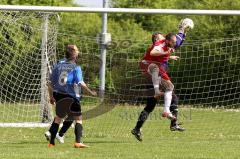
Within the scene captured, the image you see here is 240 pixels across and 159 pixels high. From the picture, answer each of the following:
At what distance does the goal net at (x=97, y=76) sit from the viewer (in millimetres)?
15766

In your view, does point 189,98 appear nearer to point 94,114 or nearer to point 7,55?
point 94,114

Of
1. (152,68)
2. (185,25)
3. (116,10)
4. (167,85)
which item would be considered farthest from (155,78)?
(116,10)

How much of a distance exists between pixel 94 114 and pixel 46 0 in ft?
55.7

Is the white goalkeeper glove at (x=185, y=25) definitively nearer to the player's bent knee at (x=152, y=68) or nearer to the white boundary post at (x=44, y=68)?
the player's bent knee at (x=152, y=68)

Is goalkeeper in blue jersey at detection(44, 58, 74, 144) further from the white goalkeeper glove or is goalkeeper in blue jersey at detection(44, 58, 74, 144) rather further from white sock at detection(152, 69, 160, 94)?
the white goalkeeper glove

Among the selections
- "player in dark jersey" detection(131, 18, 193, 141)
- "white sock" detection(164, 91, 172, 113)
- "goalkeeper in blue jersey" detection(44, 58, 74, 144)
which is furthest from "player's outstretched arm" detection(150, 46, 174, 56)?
"goalkeeper in blue jersey" detection(44, 58, 74, 144)

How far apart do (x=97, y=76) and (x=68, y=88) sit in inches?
183

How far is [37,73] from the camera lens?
1595 cm

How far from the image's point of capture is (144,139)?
13.7 meters

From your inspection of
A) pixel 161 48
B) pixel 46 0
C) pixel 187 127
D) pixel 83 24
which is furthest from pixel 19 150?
pixel 46 0

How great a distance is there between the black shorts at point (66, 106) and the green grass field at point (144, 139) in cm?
57

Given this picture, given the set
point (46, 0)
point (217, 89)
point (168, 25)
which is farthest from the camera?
point (46, 0)

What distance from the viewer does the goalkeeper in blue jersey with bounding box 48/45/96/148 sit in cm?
1188

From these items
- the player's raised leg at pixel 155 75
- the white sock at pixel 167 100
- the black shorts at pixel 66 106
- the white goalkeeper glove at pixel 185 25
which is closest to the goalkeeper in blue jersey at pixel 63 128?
the black shorts at pixel 66 106
